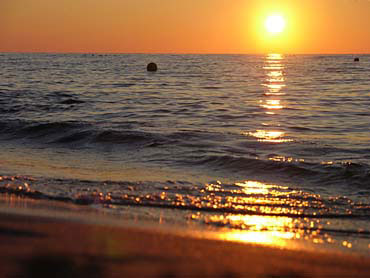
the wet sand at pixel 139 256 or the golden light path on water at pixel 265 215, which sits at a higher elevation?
the golden light path on water at pixel 265 215

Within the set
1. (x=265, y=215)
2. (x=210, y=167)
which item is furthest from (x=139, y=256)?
(x=210, y=167)

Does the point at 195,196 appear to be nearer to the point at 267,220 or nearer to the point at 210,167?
the point at 267,220

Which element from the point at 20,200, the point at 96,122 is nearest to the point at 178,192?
the point at 20,200

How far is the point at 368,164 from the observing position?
9.72m

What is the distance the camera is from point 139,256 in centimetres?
422

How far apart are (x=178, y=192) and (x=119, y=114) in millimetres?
11247

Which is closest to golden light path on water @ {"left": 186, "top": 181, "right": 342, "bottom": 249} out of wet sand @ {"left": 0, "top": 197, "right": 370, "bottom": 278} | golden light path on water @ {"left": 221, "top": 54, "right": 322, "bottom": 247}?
golden light path on water @ {"left": 221, "top": 54, "right": 322, "bottom": 247}

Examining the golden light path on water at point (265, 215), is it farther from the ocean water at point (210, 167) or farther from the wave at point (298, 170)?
the wave at point (298, 170)

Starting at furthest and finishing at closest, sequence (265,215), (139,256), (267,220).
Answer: (265,215)
(267,220)
(139,256)

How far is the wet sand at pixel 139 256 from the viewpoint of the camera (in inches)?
152

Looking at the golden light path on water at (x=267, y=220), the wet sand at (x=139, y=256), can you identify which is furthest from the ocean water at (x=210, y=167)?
the wet sand at (x=139, y=256)

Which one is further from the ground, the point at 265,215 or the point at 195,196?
the point at 195,196

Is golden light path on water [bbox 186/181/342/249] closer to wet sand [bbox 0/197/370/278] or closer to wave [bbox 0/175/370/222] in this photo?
wave [bbox 0/175/370/222]

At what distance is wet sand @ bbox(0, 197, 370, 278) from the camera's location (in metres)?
3.86
